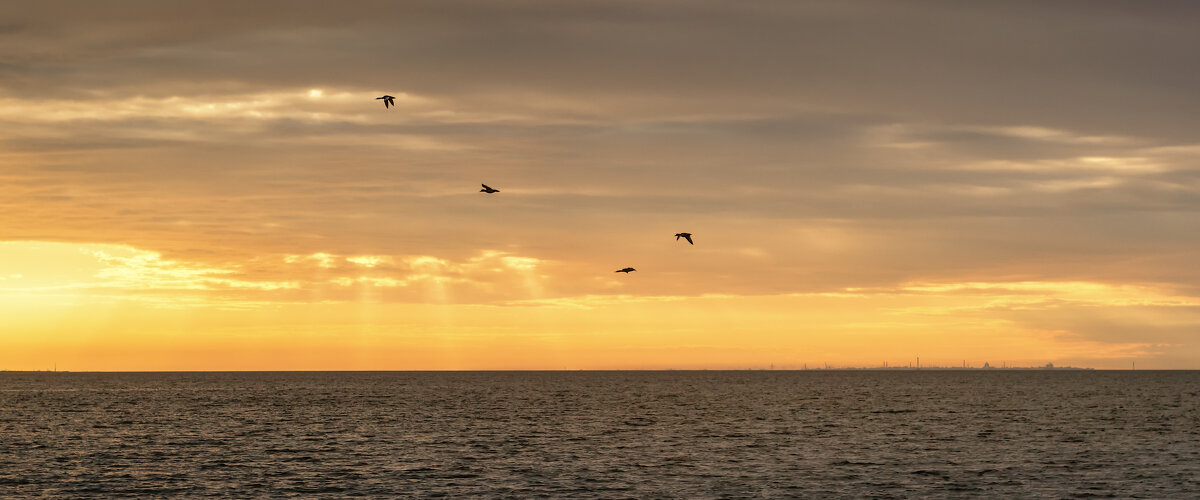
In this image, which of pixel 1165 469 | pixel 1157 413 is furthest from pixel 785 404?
pixel 1165 469

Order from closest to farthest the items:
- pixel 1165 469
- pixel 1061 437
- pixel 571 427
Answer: pixel 1165 469 < pixel 1061 437 < pixel 571 427

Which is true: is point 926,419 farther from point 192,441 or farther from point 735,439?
point 192,441

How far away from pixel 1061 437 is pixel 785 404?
272 feet

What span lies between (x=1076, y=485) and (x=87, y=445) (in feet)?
289

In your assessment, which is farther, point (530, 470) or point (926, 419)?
point (926, 419)

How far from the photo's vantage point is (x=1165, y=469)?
82688mm

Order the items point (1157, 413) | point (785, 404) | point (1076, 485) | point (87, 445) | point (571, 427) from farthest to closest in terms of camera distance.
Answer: point (785, 404)
point (1157, 413)
point (571, 427)
point (87, 445)
point (1076, 485)

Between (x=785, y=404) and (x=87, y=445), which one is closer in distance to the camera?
(x=87, y=445)

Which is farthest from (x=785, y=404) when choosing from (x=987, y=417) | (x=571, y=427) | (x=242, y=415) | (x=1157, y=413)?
(x=242, y=415)

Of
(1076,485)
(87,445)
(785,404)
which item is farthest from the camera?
(785,404)

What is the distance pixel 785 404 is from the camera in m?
195

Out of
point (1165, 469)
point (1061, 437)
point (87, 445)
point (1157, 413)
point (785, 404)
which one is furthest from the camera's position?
point (785, 404)

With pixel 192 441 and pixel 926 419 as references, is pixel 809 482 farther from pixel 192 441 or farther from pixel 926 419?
pixel 926 419

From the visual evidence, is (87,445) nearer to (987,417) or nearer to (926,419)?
(926,419)
